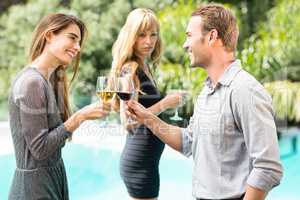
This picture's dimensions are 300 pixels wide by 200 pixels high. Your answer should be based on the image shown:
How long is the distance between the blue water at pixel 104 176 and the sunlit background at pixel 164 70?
12 mm

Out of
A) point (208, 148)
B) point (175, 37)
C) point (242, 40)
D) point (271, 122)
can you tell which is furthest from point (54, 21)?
point (242, 40)

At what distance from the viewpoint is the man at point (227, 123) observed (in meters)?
1.86

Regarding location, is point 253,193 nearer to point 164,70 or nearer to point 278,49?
point 164,70

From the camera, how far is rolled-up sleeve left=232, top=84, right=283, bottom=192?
6.07 ft

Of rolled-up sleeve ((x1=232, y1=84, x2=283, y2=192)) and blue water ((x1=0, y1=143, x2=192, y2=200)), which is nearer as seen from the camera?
rolled-up sleeve ((x1=232, y1=84, x2=283, y2=192))

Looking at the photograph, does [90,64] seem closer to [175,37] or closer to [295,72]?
[175,37]

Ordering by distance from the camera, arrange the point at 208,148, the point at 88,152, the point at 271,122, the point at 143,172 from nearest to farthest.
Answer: the point at 271,122 < the point at 208,148 < the point at 143,172 < the point at 88,152

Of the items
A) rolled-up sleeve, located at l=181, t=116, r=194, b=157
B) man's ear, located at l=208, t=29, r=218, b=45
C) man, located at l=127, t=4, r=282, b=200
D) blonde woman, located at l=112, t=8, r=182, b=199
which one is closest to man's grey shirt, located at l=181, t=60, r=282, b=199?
man, located at l=127, t=4, r=282, b=200

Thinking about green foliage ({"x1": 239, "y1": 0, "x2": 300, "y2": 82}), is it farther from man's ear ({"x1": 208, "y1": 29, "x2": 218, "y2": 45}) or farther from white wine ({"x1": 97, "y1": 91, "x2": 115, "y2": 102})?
man's ear ({"x1": 208, "y1": 29, "x2": 218, "y2": 45})

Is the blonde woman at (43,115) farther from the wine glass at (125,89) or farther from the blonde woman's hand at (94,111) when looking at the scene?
the wine glass at (125,89)

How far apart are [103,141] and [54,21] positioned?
5263mm

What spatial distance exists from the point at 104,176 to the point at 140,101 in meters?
3.87

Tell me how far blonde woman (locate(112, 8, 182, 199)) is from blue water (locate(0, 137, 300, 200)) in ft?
9.02

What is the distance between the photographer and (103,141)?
753cm
